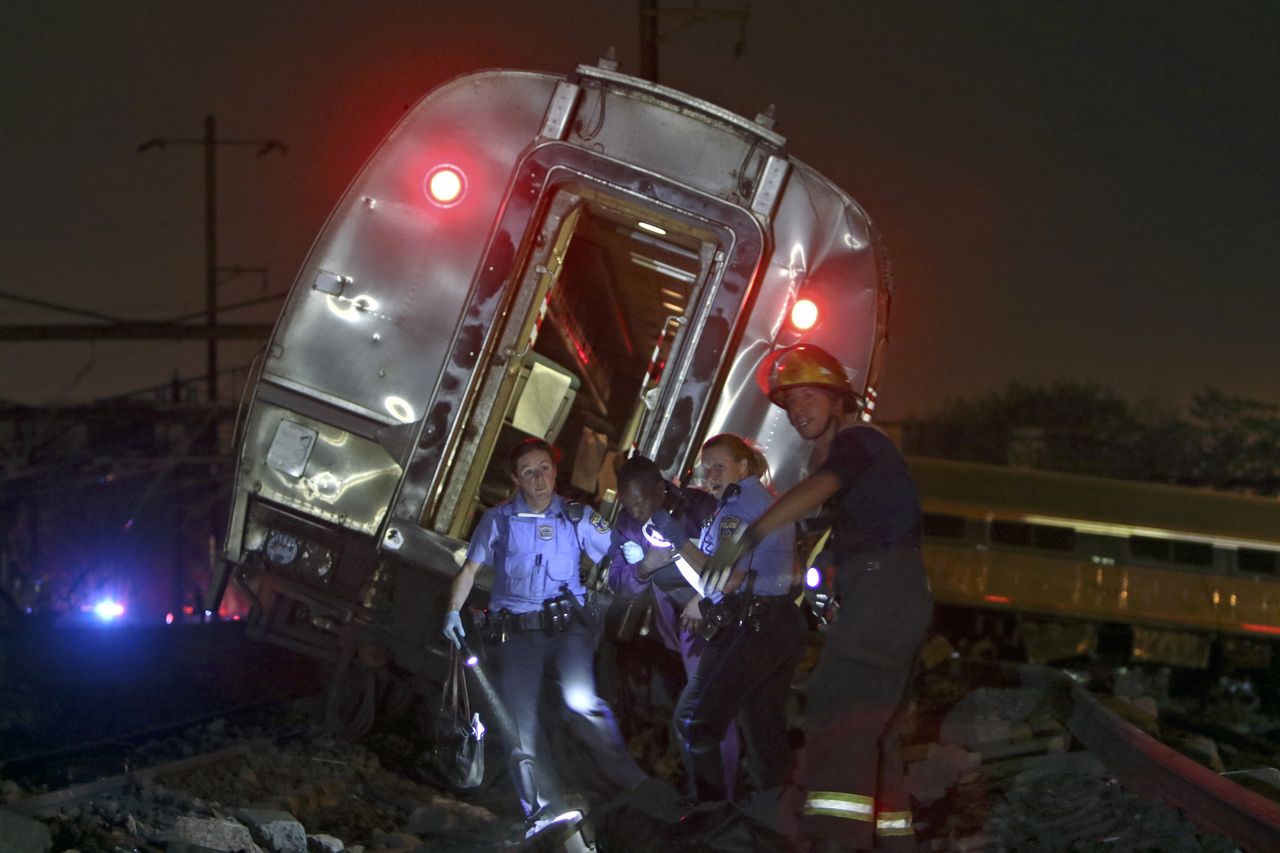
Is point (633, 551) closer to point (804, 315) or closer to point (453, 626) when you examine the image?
point (453, 626)

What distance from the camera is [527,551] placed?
5.75m

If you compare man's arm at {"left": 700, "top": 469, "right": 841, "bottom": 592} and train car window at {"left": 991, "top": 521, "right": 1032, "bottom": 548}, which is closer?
man's arm at {"left": 700, "top": 469, "right": 841, "bottom": 592}

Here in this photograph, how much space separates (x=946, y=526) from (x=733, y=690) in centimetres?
1580

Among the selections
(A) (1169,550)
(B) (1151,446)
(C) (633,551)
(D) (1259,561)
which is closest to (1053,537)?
(A) (1169,550)

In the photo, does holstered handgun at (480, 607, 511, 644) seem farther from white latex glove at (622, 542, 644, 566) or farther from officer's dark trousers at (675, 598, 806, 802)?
officer's dark trousers at (675, 598, 806, 802)

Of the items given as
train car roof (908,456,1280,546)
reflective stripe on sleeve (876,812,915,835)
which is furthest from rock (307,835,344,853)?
train car roof (908,456,1280,546)

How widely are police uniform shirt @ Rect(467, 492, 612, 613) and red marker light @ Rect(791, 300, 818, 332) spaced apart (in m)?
1.60

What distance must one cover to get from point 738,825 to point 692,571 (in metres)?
1.07

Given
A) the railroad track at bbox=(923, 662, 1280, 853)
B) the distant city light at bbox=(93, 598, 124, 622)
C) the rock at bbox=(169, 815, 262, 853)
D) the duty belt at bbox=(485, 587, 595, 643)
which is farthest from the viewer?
the distant city light at bbox=(93, 598, 124, 622)

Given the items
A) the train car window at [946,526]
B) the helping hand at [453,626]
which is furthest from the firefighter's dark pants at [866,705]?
the train car window at [946,526]

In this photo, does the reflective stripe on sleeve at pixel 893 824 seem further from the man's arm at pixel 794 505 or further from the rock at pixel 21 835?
the rock at pixel 21 835

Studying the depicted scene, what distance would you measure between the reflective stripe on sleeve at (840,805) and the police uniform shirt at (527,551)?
1.61 m

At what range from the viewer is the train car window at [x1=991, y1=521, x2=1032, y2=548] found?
20.8 meters

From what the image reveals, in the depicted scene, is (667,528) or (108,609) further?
(108,609)
